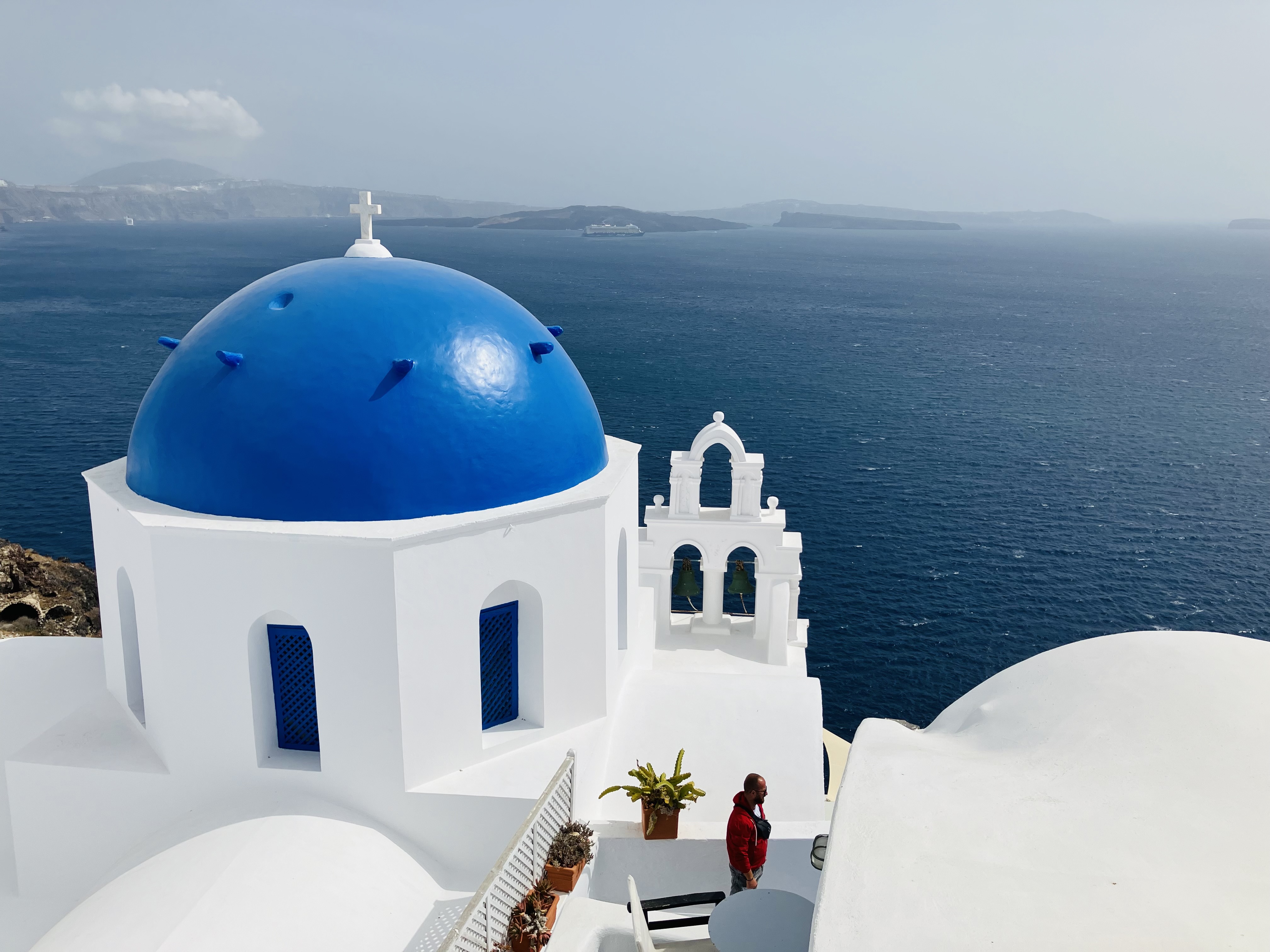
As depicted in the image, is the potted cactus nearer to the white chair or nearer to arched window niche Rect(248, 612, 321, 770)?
the white chair

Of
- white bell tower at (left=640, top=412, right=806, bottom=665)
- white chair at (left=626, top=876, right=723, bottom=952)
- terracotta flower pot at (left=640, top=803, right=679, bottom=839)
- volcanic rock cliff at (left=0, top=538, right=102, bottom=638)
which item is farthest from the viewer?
volcanic rock cliff at (left=0, top=538, right=102, bottom=638)

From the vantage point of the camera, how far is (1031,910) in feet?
16.6

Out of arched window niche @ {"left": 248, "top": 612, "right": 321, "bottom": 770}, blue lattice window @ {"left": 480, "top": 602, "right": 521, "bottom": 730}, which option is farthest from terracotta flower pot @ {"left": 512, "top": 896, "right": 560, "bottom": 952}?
arched window niche @ {"left": 248, "top": 612, "right": 321, "bottom": 770}

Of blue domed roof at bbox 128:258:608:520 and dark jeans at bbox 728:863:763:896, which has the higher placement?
blue domed roof at bbox 128:258:608:520

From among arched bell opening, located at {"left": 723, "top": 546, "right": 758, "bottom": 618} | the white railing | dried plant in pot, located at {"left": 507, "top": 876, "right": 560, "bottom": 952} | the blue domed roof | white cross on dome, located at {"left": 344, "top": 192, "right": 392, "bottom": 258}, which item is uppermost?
white cross on dome, located at {"left": 344, "top": 192, "right": 392, "bottom": 258}

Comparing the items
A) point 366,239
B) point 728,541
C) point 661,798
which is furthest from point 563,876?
point 728,541

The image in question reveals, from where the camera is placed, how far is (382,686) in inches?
382

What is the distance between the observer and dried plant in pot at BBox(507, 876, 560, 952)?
8.16 m

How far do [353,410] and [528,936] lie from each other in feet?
17.2

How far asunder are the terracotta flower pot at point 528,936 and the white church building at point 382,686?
0.59 feet

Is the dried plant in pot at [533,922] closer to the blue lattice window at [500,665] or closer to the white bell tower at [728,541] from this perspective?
the blue lattice window at [500,665]

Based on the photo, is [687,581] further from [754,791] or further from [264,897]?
[264,897]

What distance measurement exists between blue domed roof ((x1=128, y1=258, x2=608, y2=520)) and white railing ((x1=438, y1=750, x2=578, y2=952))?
3.04m

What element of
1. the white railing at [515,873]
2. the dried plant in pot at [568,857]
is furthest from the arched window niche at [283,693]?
the dried plant in pot at [568,857]
